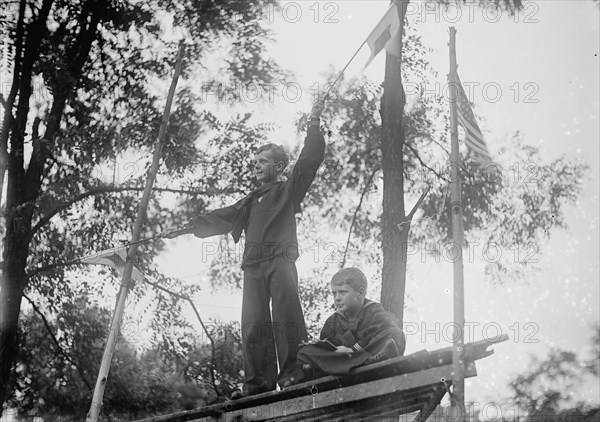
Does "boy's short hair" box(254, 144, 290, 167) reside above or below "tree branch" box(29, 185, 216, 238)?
below

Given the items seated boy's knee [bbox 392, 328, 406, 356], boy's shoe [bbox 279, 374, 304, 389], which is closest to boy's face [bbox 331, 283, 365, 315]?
seated boy's knee [bbox 392, 328, 406, 356]

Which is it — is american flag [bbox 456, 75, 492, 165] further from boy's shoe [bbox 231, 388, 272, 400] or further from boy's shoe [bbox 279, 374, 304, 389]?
boy's shoe [bbox 231, 388, 272, 400]

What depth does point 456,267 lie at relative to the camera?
250 inches

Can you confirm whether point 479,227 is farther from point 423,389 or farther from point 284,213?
point 423,389

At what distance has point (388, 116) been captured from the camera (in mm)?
11945

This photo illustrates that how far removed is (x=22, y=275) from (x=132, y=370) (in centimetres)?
559

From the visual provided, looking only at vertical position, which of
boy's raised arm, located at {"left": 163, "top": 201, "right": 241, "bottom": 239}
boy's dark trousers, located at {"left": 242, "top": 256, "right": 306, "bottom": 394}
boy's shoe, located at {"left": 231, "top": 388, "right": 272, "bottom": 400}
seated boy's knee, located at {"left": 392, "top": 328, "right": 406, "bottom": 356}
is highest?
boy's raised arm, located at {"left": 163, "top": 201, "right": 241, "bottom": 239}

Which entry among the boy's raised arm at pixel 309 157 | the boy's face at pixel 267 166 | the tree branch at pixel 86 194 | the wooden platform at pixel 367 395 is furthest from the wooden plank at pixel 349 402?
the tree branch at pixel 86 194

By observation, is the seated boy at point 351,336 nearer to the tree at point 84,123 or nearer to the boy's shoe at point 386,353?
the boy's shoe at point 386,353

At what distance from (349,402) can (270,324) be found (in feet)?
4.49

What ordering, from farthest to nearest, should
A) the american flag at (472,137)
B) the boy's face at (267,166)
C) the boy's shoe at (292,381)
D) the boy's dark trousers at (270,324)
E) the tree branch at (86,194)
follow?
the tree branch at (86,194), the american flag at (472,137), the boy's face at (267,166), the boy's dark trousers at (270,324), the boy's shoe at (292,381)

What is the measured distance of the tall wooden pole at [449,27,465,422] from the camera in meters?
5.24

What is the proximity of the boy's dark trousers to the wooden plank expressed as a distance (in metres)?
0.36

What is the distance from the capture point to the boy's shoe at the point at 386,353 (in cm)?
592
